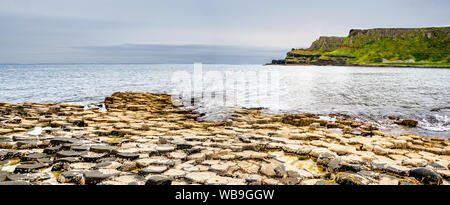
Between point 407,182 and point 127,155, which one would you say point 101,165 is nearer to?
point 127,155

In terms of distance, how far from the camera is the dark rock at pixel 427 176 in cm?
520

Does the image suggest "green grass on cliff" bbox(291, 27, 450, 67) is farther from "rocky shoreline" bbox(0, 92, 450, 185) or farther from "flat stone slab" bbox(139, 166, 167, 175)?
"flat stone slab" bbox(139, 166, 167, 175)

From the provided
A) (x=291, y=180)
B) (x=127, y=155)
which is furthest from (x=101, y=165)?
(x=291, y=180)

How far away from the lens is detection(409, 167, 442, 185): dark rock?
5199 millimetres

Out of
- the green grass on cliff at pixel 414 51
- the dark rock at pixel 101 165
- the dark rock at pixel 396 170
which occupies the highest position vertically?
the green grass on cliff at pixel 414 51

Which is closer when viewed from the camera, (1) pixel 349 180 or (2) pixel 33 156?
(1) pixel 349 180

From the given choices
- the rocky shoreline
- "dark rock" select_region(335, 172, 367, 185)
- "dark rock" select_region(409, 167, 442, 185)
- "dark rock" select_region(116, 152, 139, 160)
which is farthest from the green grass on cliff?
"dark rock" select_region(116, 152, 139, 160)

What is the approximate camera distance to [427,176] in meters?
5.30

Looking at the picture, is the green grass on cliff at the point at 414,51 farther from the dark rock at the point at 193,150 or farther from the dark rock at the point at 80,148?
the dark rock at the point at 80,148

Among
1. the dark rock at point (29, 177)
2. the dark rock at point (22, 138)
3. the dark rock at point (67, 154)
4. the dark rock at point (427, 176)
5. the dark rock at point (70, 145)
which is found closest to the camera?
the dark rock at point (29, 177)

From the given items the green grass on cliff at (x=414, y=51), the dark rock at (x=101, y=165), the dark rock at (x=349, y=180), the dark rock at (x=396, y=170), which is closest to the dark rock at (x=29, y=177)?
the dark rock at (x=101, y=165)

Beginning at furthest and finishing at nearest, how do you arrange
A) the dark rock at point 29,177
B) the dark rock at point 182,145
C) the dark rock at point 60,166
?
the dark rock at point 182,145, the dark rock at point 60,166, the dark rock at point 29,177
